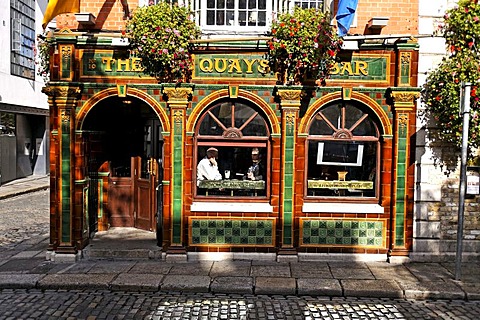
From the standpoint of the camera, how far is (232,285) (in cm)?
742

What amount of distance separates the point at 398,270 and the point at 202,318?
3.87 m

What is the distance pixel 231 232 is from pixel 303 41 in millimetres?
3718

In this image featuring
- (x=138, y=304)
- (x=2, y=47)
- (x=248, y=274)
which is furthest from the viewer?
(x=2, y=47)

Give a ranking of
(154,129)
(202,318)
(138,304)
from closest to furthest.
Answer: (202,318) < (138,304) < (154,129)

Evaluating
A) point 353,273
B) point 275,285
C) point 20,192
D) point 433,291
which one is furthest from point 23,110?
point 433,291

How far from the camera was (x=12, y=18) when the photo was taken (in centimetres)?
2223

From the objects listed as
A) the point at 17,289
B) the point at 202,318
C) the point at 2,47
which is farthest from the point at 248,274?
the point at 2,47

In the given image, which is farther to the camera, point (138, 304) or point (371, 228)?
point (371, 228)

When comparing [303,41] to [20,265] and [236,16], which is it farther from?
[20,265]

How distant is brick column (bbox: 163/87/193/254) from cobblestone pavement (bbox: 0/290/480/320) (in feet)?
5.51

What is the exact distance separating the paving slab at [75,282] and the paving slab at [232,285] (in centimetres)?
170

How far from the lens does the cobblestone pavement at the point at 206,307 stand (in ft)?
20.9

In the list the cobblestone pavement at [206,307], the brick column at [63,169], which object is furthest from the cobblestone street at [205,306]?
the brick column at [63,169]

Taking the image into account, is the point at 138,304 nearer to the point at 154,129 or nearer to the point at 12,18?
the point at 154,129
